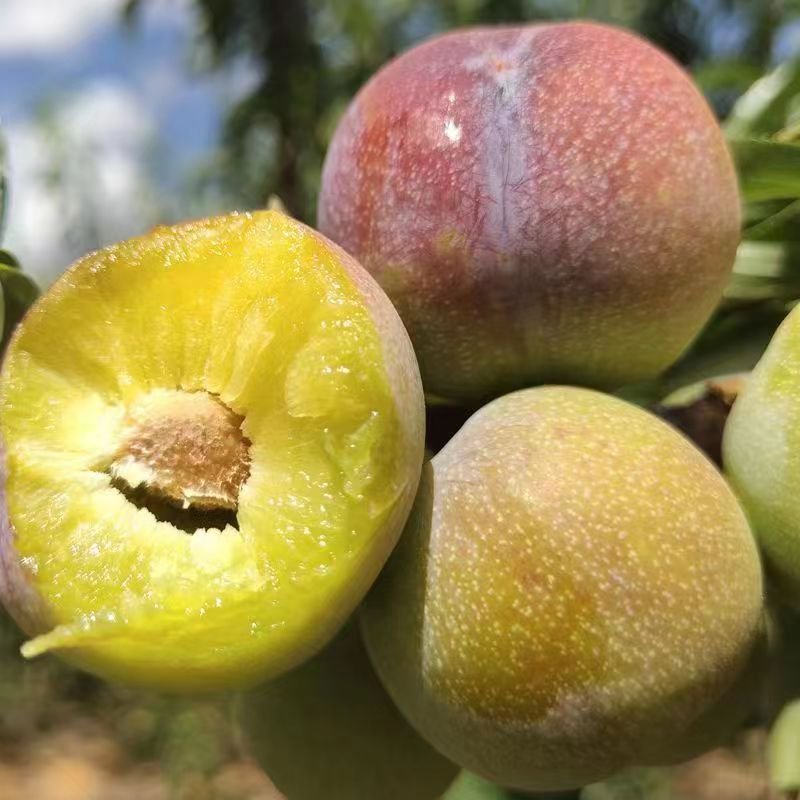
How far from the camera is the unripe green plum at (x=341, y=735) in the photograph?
91 centimetres

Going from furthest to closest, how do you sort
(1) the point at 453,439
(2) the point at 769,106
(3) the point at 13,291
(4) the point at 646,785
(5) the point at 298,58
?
(5) the point at 298,58 → (4) the point at 646,785 → (2) the point at 769,106 → (3) the point at 13,291 → (1) the point at 453,439

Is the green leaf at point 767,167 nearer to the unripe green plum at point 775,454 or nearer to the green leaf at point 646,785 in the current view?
the unripe green plum at point 775,454

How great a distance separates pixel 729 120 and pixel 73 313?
0.78 metres

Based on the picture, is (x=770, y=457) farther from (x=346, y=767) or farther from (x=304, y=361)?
(x=346, y=767)

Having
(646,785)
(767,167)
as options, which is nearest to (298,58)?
(646,785)

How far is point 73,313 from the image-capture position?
70cm

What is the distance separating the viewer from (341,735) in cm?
93

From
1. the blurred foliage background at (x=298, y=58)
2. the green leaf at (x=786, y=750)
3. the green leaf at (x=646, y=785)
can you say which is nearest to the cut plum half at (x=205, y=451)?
the green leaf at (x=786, y=750)

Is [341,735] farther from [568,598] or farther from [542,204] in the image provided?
[542,204]

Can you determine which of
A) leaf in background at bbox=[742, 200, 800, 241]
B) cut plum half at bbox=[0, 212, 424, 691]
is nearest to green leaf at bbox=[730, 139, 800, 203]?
leaf in background at bbox=[742, 200, 800, 241]

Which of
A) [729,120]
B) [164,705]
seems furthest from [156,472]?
[164,705]

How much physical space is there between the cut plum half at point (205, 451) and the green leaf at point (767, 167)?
1.34 ft

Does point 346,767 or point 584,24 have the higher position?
point 584,24

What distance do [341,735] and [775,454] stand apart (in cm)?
47
